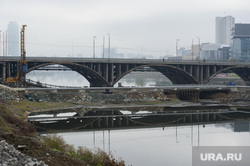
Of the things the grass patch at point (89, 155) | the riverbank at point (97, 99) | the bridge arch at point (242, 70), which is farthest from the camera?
the bridge arch at point (242, 70)

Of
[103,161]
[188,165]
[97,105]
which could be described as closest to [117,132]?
[188,165]

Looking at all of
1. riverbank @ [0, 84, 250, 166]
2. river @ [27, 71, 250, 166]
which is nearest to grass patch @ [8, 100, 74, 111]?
riverbank @ [0, 84, 250, 166]

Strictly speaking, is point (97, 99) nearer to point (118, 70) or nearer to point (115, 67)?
point (118, 70)

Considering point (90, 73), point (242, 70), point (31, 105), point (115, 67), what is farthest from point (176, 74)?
point (31, 105)

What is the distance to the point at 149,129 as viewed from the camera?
177 feet

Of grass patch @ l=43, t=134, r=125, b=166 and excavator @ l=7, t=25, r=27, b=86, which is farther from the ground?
excavator @ l=7, t=25, r=27, b=86

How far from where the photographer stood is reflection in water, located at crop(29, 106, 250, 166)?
39.8 m

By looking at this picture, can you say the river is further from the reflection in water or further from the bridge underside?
the bridge underside

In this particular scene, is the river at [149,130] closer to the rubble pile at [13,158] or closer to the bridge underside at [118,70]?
the rubble pile at [13,158]

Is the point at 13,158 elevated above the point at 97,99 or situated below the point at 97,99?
above

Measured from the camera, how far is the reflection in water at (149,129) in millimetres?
39844

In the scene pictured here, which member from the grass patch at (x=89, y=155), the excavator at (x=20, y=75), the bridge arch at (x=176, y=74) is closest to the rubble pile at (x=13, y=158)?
the grass patch at (x=89, y=155)

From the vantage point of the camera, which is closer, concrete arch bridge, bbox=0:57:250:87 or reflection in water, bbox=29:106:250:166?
reflection in water, bbox=29:106:250:166

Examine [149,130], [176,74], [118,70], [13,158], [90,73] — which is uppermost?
[118,70]
